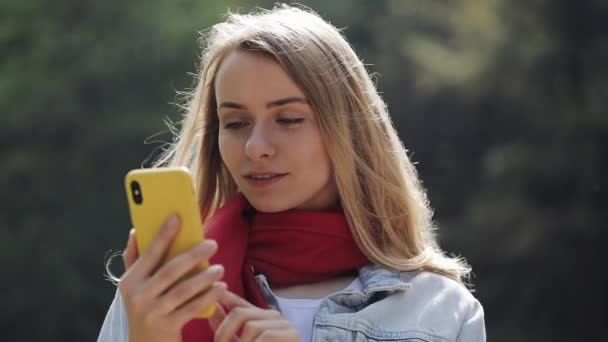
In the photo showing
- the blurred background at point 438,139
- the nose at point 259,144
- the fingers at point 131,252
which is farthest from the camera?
the blurred background at point 438,139

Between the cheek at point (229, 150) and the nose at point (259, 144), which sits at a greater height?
the nose at point (259, 144)

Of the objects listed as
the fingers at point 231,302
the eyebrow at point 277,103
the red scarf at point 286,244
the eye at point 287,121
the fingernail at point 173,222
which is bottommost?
the red scarf at point 286,244

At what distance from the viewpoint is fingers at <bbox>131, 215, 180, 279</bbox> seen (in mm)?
1325

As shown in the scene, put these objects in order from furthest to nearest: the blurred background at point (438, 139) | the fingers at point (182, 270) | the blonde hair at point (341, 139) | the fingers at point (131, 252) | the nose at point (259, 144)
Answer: the blurred background at point (438, 139) < the blonde hair at point (341, 139) < the nose at point (259, 144) < the fingers at point (131, 252) < the fingers at point (182, 270)

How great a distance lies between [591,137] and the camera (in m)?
4.18

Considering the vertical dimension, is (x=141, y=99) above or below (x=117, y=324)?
below

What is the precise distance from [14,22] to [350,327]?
295 centimetres

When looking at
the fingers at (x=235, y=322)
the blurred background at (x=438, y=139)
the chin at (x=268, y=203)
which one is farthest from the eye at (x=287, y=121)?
the blurred background at (x=438, y=139)

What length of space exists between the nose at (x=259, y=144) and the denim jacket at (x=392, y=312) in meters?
0.25

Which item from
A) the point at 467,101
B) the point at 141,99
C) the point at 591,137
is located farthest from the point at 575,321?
the point at 141,99

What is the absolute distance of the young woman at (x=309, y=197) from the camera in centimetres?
174

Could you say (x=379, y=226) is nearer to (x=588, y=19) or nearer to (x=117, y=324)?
(x=117, y=324)

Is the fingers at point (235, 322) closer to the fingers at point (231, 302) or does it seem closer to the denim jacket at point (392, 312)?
the fingers at point (231, 302)

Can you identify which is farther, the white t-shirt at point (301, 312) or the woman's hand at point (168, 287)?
the white t-shirt at point (301, 312)
